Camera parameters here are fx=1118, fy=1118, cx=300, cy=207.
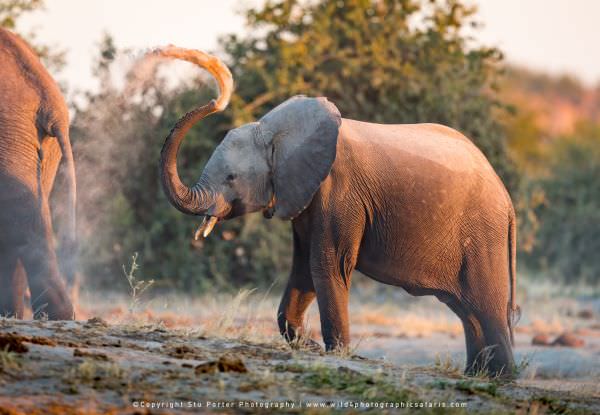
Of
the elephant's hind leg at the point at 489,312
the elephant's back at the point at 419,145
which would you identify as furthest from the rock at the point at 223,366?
the elephant's hind leg at the point at 489,312

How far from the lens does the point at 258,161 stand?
8.08 metres

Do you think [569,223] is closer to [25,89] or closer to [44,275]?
[25,89]

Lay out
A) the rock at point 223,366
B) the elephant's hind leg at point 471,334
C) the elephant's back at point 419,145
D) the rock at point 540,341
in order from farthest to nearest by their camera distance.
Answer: the rock at point 540,341 < the elephant's hind leg at point 471,334 < the elephant's back at point 419,145 < the rock at point 223,366

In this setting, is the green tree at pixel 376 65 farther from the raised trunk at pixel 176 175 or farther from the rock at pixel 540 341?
the raised trunk at pixel 176 175

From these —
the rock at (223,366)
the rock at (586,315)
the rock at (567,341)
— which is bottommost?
the rock at (586,315)

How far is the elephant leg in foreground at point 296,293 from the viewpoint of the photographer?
8.24 metres

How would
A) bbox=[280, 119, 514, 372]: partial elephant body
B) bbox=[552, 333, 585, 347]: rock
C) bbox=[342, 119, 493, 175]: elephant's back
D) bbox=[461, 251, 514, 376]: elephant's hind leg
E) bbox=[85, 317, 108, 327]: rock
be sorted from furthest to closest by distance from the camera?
bbox=[552, 333, 585, 347]: rock → bbox=[461, 251, 514, 376]: elephant's hind leg → bbox=[342, 119, 493, 175]: elephant's back → bbox=[280, 119, 514, 372]: partial elephant body → bbox=[85, 317, 108, 327]: rock

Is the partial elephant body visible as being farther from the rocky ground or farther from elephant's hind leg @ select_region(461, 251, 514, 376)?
the rocky ground

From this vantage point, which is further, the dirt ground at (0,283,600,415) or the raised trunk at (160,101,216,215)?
the raised trunk at (160,101,216,215)

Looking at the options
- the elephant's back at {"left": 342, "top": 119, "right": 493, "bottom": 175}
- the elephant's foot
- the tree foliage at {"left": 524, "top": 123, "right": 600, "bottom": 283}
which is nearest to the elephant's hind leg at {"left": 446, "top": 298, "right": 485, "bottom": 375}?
the elephant's back at {"left": 342, "top": 119, "right": 493, "bottom": 175}

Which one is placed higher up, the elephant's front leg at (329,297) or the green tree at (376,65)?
the green tree at (376,65)

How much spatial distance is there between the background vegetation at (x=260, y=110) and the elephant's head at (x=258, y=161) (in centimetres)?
809

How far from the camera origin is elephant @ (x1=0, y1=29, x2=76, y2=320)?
27.3ft

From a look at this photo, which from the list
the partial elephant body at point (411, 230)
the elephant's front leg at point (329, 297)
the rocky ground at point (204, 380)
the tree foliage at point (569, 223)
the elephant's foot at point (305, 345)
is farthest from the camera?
the tree foliage at point (569, 223)
